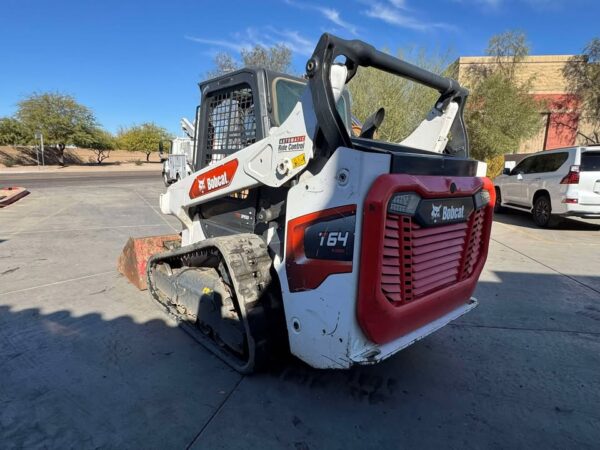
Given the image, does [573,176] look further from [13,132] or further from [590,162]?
[13,132]

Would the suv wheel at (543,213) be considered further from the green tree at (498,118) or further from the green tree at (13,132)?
the green tree at (13,132)

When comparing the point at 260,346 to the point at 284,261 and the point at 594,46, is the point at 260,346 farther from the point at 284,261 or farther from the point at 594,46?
the point at 594,46

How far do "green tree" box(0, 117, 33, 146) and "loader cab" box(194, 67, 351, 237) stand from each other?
146 ft

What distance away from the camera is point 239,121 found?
9.80 ft

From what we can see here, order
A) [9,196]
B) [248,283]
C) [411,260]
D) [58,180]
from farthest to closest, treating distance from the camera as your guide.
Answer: [58,180], [9,196], [248,283], [411,260]

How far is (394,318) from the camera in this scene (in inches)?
82.5

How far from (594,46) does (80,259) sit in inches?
1322

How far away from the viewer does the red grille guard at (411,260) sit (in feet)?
6.16

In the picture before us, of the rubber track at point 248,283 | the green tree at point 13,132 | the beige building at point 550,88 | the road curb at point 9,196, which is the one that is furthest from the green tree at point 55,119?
the rubber track at point 248,283

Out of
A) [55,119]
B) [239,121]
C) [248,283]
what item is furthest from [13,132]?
[248,283]

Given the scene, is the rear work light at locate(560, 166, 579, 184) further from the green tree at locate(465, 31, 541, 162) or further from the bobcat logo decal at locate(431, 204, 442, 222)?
the green tree at locate(465, 31, 541, 162)

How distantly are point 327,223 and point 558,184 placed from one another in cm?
808

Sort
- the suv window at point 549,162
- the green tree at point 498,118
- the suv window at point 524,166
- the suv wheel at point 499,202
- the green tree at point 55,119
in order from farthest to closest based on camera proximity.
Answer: the green tree at point 55,119 → the green tree at point 498,118 → the suv wheel at point 499,202 → the suv window at point 524,166 → the suv window at point 549,162

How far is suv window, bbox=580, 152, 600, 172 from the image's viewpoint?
7.55 metres
